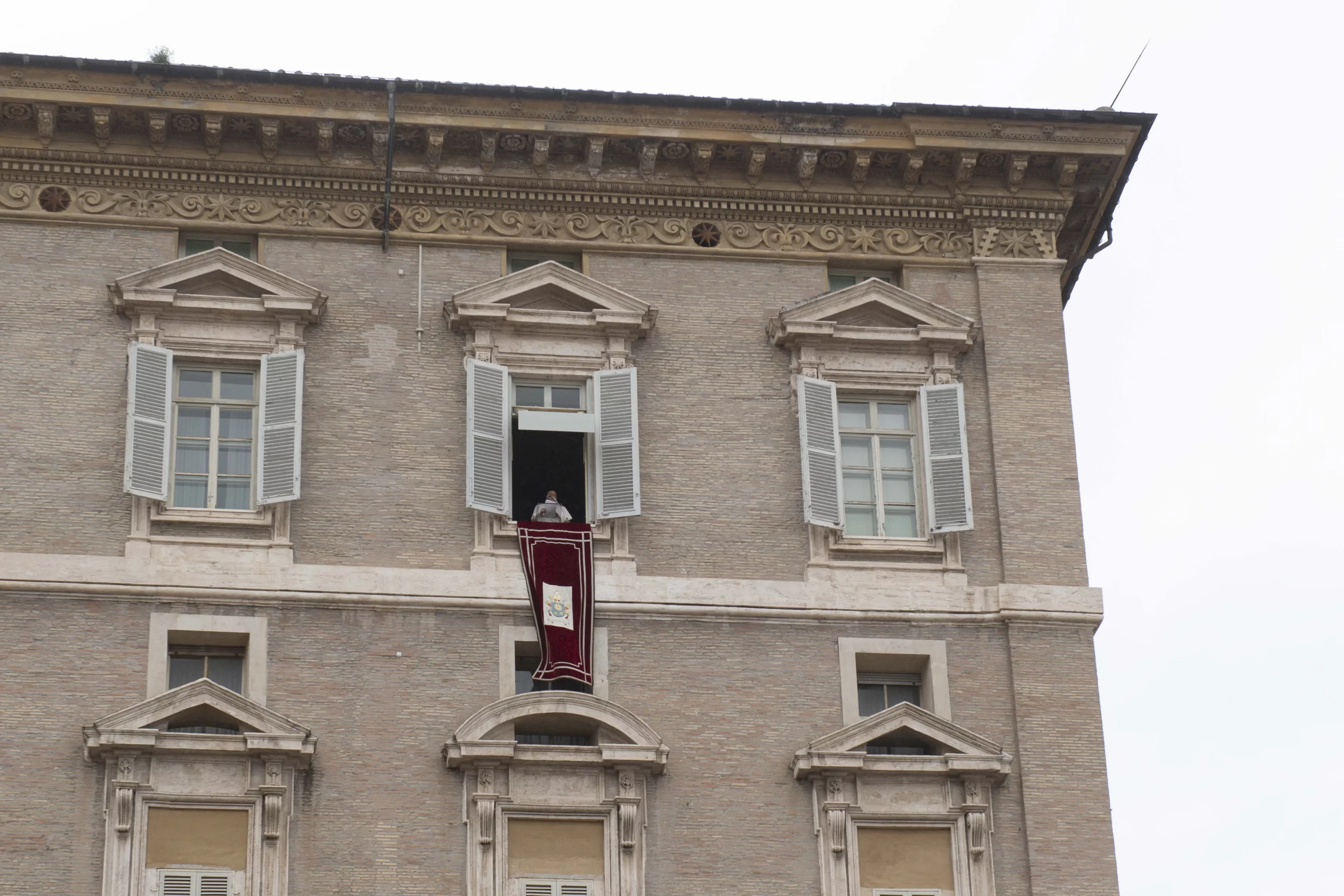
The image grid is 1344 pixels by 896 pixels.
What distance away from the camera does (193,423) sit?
33.7m

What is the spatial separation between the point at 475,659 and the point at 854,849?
4.87 m

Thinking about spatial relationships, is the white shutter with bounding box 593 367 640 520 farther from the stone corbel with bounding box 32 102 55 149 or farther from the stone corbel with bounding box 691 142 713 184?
the stone corbel with bounding box 32 102 55 149

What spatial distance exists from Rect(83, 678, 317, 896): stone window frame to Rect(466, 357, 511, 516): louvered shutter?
12.3 feet

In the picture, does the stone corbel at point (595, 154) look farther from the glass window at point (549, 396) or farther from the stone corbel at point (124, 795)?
the stone corbel at point (124, 795)

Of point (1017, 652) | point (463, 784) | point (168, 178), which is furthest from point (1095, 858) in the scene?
point (168, 178)

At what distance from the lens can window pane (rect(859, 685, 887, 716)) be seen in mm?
33281

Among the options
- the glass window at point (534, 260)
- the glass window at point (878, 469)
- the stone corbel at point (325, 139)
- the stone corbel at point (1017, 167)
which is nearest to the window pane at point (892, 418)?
the glass window at point (878, 469)

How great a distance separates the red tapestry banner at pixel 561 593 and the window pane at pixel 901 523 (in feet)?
12.3

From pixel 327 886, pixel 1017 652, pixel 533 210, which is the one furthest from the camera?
pixel 533 210

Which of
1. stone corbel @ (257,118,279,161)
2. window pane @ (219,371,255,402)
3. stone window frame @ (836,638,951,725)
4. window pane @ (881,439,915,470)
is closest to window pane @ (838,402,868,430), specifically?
window pane @ (881,439,915,470)

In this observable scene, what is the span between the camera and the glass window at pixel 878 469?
34.2 m

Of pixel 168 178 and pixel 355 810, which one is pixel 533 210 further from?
pixel 355 810

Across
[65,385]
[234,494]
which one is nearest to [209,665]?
[234,494]

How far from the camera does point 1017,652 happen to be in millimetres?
33281
